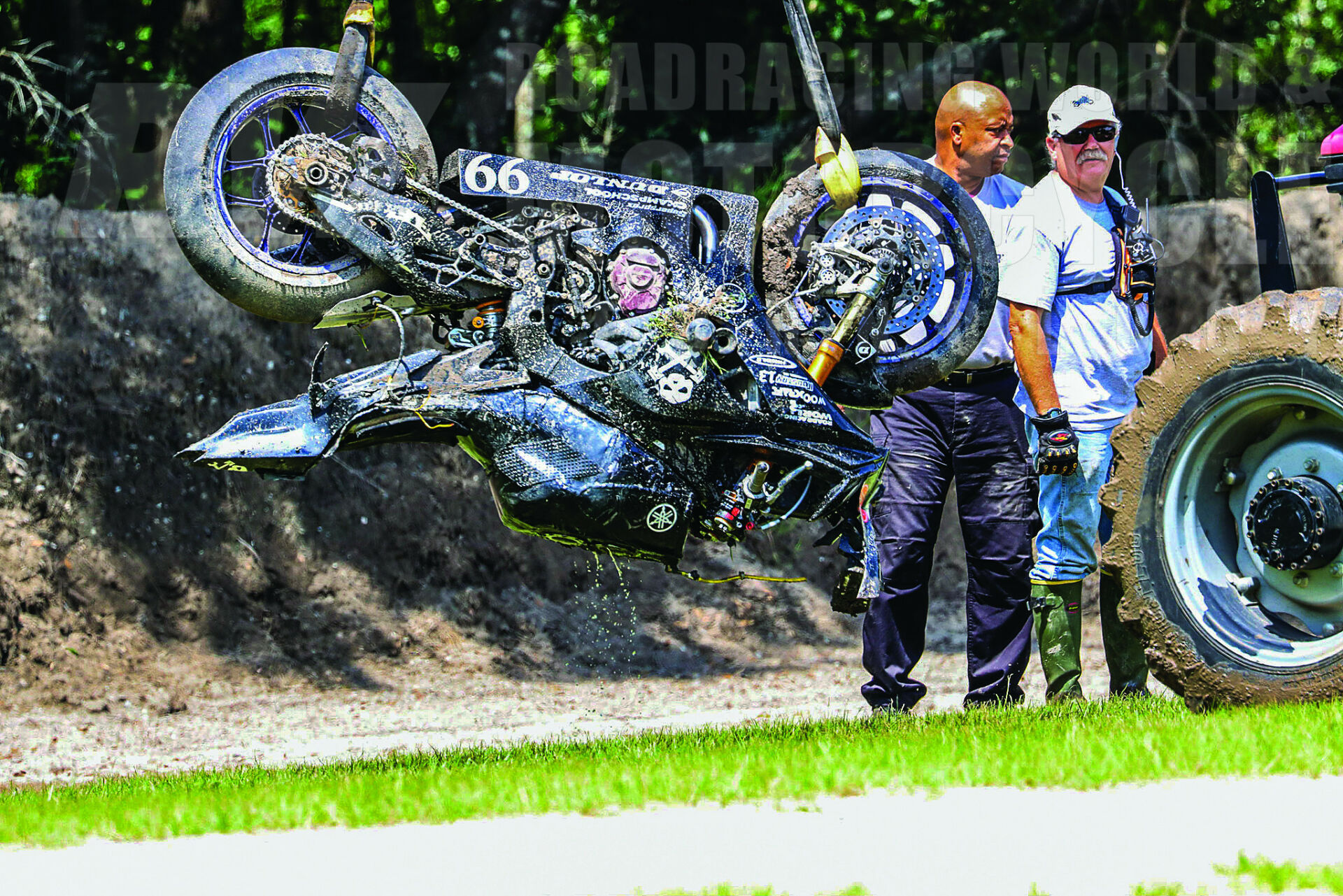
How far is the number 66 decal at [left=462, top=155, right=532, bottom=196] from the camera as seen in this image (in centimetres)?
564

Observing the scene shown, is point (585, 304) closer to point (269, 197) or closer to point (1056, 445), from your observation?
point (269, 197)

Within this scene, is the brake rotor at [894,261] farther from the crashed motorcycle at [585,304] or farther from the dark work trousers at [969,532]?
the dark work trousers at [969,532]

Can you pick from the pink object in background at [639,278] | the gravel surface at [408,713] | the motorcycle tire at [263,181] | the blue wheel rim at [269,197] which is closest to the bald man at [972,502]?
the gravel surface at [408,713]

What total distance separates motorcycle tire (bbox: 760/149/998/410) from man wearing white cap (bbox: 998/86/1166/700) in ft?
2.01

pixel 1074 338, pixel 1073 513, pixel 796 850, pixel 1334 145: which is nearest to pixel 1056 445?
pixel 1073 513

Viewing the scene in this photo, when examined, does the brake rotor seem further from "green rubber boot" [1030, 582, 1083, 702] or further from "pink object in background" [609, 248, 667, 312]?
"green rubber boot" [1030, 582, 1083, 702]

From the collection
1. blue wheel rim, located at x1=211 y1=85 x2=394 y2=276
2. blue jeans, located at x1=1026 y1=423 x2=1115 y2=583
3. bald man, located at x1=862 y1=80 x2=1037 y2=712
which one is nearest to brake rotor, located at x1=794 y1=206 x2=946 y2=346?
blue jeans, located at x1=1026 y1=423 x2=1115 y2=583

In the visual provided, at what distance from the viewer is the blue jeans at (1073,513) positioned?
6484 mm

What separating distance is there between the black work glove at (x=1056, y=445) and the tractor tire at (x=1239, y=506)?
686mm

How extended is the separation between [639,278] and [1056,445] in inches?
70.6

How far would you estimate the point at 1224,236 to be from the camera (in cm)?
1351

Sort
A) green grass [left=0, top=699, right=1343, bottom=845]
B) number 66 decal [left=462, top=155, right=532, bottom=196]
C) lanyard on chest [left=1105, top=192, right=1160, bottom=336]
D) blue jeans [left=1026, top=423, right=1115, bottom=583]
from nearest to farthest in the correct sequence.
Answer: green grass [left=0, top=699, right=1343, bottom=845], number 66 decal [left=462, top=155, right=532, bottom=196], blue jeans [left=1026, top=423, right=1115, bottom=583], lanyard on chest [left=1105, top=192, right=1160, bottom=336]

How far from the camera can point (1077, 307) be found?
261 inches

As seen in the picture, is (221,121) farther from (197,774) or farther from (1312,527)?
(1312,527)
